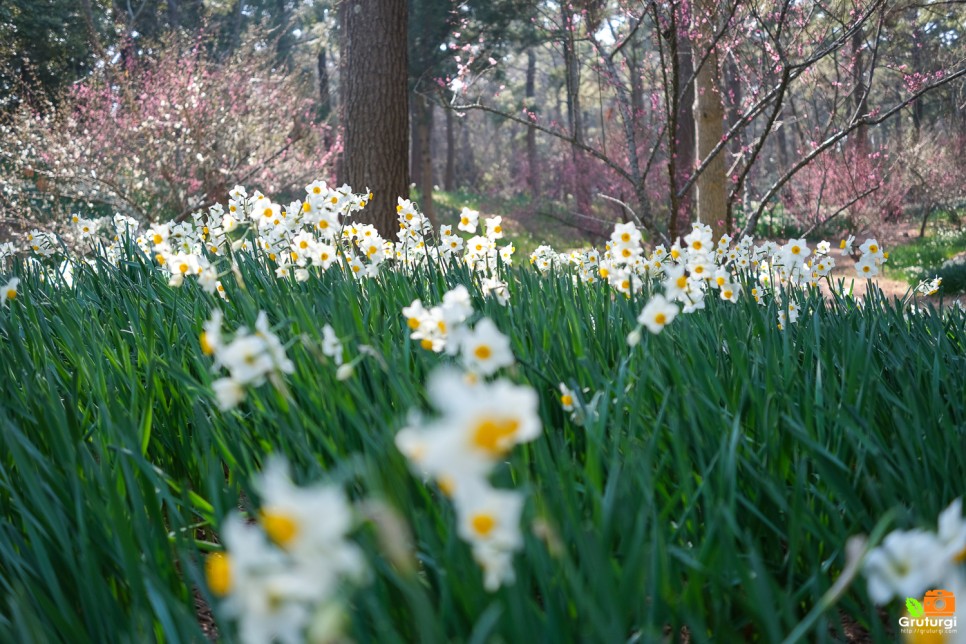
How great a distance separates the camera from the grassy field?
893mm

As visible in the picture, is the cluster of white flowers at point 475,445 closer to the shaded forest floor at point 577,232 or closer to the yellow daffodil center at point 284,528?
the yellow daffodil center at point 284,528

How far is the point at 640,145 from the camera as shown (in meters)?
14.8

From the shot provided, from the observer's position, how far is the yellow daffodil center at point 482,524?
57cm

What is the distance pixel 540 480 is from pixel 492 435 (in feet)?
1.95

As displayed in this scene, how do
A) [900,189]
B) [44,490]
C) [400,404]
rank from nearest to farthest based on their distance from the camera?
[44,490]
[400,404]
[900,189]

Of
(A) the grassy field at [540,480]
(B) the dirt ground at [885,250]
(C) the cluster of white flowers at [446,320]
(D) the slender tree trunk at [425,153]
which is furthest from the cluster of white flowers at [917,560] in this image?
(D) the slender tree trunk at [425,153]

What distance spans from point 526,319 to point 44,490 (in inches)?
44.1

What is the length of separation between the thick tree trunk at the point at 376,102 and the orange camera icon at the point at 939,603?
481 cm

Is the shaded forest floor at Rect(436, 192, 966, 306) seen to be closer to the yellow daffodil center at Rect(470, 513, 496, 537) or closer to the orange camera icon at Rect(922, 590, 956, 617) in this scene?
the orange camera icon at Rect(922, 590, 956, 617)

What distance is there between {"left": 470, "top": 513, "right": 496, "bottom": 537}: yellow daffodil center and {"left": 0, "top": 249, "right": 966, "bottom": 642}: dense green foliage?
0.10 meters

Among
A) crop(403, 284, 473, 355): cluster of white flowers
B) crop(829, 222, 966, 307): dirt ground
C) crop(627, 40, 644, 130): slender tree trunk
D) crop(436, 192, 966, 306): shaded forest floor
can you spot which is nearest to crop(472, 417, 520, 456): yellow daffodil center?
crop(403, 284, 473, 355): cluster of white flowers

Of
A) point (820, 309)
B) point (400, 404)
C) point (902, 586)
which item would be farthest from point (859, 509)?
point (820, 309)

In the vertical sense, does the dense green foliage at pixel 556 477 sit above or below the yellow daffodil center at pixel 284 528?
below

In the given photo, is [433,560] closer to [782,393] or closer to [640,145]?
[782,393]
